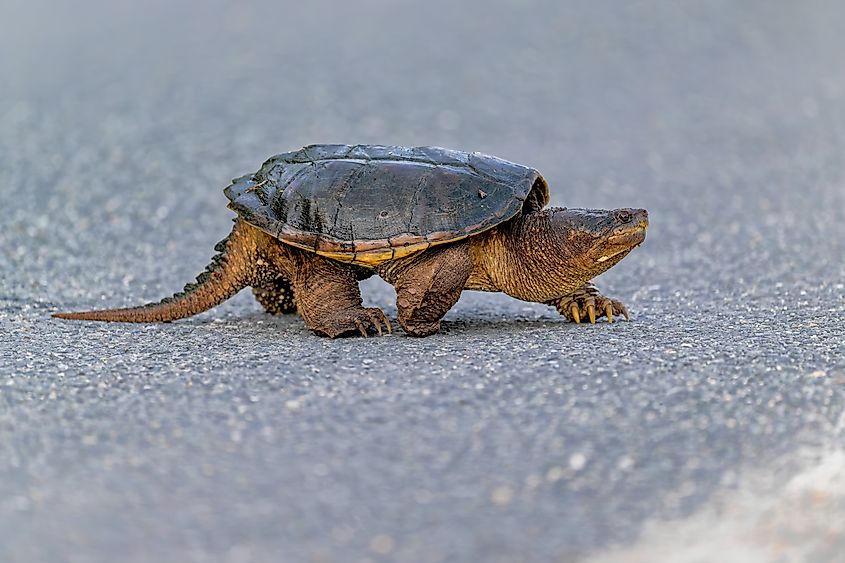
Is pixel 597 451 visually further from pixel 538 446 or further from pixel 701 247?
pixel 701 247

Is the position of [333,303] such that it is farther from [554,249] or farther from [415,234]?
[554,249]

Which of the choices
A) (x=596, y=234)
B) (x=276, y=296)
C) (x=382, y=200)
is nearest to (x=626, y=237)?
(x=596, y=234)

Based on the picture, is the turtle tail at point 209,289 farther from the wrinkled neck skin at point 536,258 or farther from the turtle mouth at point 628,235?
the turtle mouth at point 628,235

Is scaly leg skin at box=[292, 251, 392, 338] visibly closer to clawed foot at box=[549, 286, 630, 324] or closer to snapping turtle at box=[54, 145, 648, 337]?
snapping turtle at box=[54, 145, 648, 337]

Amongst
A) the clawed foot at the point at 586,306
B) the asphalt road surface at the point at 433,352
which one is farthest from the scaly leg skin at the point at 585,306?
the asphalt road surface at the point at 433,352

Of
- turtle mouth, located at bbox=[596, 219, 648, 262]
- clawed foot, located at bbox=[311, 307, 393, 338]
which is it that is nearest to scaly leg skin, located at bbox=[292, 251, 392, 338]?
clawed foot, located at bbox=[311, 307, 393, 338]

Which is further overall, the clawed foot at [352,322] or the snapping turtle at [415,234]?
the clawed foot at [352,322]

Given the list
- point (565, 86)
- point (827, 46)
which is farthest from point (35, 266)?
point (827, 46)
